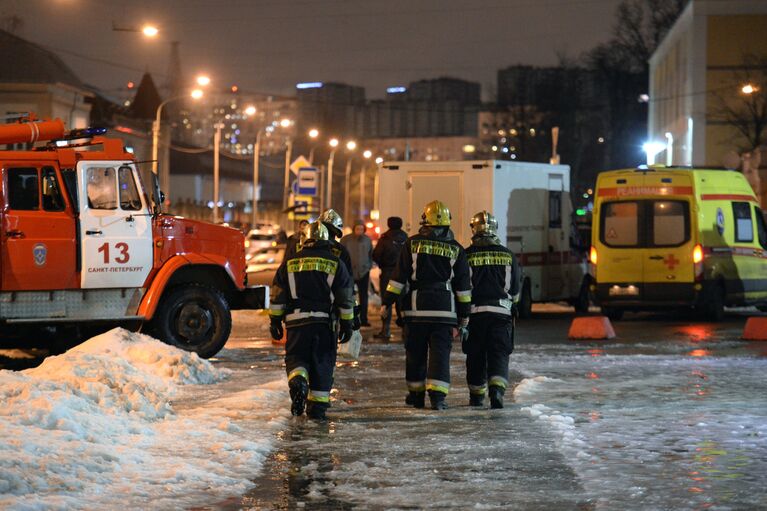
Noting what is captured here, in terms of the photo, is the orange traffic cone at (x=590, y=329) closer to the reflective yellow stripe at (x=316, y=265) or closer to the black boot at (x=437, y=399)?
the black boot at (x=437, y=399)

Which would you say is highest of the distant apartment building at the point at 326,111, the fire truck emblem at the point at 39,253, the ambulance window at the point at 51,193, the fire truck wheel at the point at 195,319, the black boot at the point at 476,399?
the distant apartment building at the point at 326,111

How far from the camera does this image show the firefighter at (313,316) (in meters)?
11.0

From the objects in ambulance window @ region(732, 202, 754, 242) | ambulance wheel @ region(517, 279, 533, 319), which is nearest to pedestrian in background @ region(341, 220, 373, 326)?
ambulance wheel @ region(517, 279, 533, 319)

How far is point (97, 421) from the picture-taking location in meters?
9.50

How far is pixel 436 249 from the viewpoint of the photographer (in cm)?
1144

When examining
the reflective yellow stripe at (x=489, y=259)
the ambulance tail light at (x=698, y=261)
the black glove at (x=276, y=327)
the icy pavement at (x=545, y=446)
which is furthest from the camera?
the ambulance tail light at (x=698, y=261)

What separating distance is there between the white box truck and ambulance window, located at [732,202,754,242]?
11.1 ft

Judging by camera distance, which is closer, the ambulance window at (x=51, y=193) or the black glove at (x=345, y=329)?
the black glove at (x=345, y=329)

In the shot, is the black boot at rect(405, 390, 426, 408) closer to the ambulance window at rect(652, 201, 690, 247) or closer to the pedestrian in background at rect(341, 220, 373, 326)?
the pedestrian in background at rect(341, 220, 373, 326)

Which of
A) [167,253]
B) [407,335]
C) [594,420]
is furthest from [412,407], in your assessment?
[167,253]

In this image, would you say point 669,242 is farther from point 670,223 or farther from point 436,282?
point 436,282

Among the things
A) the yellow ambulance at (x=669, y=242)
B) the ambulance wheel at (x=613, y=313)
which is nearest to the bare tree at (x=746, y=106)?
the ambulance wheel at (x=613, y=313)

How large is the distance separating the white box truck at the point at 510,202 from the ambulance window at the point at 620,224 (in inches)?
55.4

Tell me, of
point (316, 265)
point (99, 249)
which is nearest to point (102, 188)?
point (99, 249)
